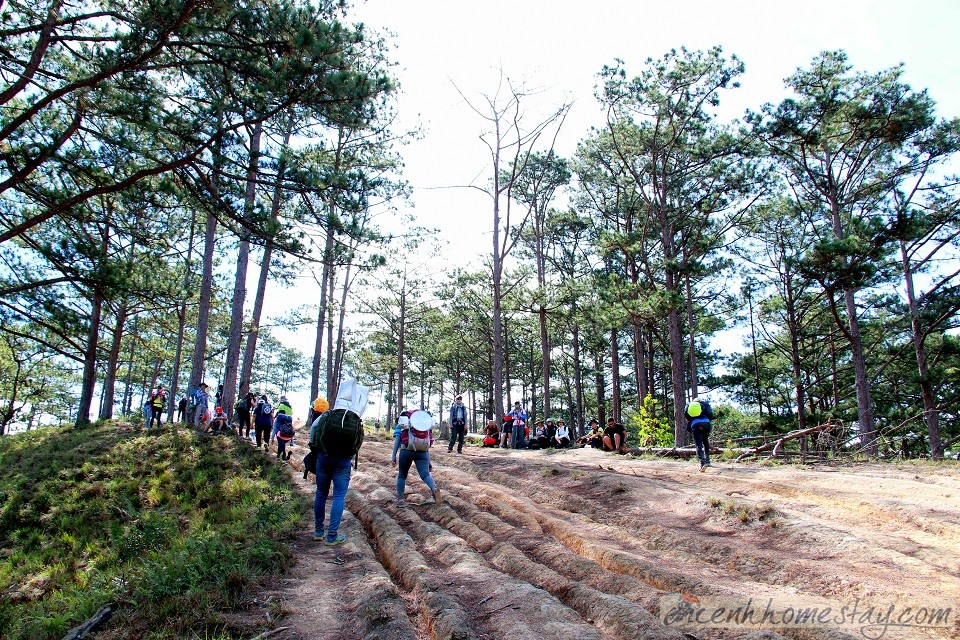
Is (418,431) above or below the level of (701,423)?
below

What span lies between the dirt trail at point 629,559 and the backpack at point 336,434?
1149 mm

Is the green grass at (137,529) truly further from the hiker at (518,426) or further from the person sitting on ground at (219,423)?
the hiker at (518,426)

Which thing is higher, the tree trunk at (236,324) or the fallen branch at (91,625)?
the tree trunk at (236,324)

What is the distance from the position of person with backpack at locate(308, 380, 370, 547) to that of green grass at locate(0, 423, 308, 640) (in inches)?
28.0

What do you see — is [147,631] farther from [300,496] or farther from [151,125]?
[151,125]

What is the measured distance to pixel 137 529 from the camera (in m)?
7.99

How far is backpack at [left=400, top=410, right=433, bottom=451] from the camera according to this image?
29.0 ft

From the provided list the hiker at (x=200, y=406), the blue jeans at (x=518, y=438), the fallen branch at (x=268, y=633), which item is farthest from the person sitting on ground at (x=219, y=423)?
the fallen branch at (x=268, y=633)

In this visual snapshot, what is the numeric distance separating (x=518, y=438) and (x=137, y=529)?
43.8 ft

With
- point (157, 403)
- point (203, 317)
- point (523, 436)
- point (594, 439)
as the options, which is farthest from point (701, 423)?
point (157, 403)

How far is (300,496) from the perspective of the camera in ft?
31.9

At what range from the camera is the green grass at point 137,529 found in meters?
4.77

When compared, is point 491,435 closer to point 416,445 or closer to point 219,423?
point 219,423

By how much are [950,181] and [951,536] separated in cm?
1706
